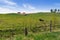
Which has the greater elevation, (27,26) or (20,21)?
(27,26)

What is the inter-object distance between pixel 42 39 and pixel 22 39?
1725 mm

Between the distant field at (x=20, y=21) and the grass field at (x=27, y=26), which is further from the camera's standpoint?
the distant field at (x=20, y=21)

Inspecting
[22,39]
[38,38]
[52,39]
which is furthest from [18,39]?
[52,39]

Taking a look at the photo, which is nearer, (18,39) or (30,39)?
(18,39)

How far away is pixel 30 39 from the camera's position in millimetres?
18469

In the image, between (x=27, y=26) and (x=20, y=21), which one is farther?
(x=20, y=21)

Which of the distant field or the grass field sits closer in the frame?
the grass field

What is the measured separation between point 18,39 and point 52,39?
121 inches

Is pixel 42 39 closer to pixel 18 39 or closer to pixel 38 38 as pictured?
pixel 38 38

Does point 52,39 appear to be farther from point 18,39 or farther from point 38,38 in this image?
point 18,39

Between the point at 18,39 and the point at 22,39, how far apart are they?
23.4 inches

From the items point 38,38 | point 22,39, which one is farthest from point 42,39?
point 22,39

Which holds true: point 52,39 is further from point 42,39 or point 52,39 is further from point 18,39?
point 18,39

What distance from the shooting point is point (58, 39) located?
1802cm
